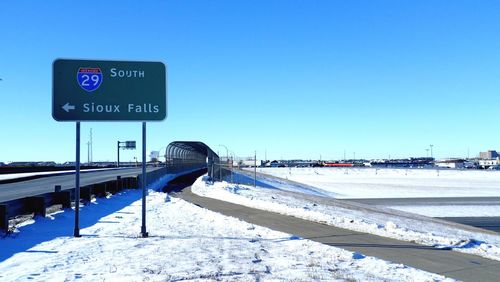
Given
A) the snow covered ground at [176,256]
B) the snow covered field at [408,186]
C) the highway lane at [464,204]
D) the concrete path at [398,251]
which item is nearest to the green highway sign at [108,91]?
the snow covered ground at [176,256]

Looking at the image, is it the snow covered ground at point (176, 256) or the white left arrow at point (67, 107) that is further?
the white left arrow at point (67, 107)

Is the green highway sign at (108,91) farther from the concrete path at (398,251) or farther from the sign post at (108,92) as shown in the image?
the concrete path at (398,251)

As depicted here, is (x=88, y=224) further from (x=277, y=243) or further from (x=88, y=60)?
(x=277, y=243)

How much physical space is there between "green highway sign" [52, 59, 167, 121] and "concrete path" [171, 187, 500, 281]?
4446 millimetres

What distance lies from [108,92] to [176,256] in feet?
14.8

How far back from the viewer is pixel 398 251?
8.78 metres

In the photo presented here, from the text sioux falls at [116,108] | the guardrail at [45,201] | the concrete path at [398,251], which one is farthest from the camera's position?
the text sioux falls at [116,108]

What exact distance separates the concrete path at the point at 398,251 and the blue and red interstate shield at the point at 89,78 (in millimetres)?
5526

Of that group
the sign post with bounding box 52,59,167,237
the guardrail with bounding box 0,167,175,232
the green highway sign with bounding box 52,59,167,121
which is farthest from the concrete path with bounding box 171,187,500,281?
the guardrail with bounding box 0,167,175,232

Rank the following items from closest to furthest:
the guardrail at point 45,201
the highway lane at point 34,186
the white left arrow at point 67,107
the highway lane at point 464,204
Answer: the guardrail at point 45,201
the white left arrow at point 67,107
the highway lane at point 464,204
the highway lane at point 34,186

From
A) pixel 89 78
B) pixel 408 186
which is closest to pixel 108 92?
pixel 89 78

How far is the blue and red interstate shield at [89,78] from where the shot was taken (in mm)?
10406

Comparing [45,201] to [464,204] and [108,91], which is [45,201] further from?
[464,204]

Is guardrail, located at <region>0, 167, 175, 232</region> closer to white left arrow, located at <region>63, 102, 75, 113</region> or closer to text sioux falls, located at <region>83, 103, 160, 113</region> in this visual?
white left arrow, located at <region>63, 102, 75, 113</region>
